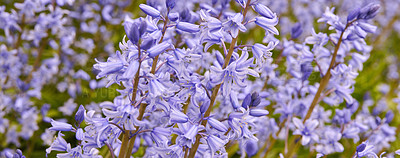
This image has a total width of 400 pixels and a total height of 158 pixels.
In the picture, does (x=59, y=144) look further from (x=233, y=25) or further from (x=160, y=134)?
(x=233, y=25)

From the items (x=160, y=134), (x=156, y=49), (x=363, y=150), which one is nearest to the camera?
(x=156, y=49)

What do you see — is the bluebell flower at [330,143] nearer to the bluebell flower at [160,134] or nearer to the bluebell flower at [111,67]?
the bluebell flower at [160,134]

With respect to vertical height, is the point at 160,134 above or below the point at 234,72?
below

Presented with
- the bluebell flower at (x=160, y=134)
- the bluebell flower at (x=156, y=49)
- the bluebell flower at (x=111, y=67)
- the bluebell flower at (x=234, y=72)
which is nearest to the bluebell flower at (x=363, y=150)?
the bluebell flower at (x=234, y=72)

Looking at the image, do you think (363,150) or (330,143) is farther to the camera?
(330,143)

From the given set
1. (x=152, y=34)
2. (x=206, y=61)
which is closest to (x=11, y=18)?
(x=206, y=61)

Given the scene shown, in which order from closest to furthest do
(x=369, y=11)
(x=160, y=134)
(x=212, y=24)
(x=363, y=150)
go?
(x=212, y=24), (x=160, y=134), (x=363, y=150), (x=369, y=11)

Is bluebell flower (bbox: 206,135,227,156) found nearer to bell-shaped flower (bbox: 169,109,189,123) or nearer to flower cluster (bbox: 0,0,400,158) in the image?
flower cluster (bbox: 0,0,400,158)

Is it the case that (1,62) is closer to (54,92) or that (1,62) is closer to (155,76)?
(54,92)

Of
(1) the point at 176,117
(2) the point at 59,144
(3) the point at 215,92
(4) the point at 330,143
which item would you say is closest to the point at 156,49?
(1) the point at 176,117
